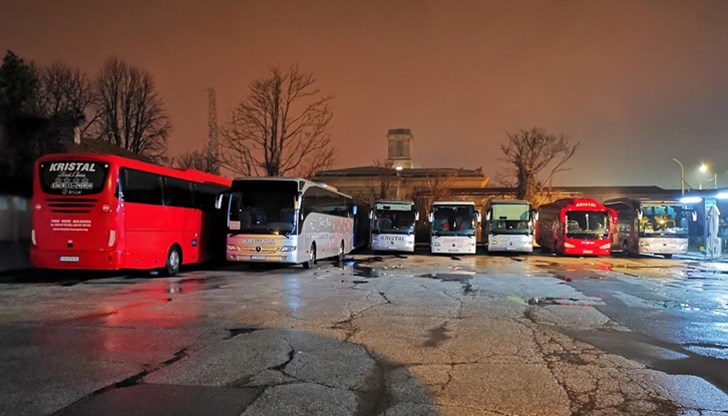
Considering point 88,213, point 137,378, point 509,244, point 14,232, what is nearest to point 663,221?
point 509,244

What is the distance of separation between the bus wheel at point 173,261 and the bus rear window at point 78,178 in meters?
3.40

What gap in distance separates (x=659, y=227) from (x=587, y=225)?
4.20m

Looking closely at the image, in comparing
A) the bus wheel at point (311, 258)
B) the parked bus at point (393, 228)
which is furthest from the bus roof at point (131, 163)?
the parked bus at point (393, 228)

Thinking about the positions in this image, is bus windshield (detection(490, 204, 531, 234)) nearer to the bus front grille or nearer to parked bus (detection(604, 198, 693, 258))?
parked bus (detection(604, 198, 693, 258))

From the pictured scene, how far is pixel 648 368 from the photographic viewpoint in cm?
632

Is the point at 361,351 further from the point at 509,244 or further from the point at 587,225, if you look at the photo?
the point at 587,225

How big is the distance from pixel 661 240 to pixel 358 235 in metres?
17.4

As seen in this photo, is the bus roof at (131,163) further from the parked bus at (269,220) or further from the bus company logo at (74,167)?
the parked bus at (269,220)

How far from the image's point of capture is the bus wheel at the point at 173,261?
16.7 meters

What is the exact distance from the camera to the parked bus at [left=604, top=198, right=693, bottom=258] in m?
28.6

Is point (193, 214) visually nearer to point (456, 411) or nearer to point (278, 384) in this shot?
point (278, 384)

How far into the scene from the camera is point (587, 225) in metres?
28.2

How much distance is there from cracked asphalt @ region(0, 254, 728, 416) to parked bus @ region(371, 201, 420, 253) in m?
16.8

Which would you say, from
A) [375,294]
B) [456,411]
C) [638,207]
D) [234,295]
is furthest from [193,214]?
[638,207]
